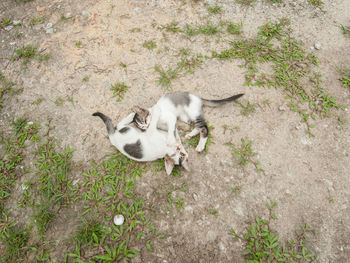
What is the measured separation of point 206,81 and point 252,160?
1.50 metres

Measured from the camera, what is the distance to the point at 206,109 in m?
3.28

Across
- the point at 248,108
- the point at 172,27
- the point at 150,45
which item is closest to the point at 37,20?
the point at 150,45

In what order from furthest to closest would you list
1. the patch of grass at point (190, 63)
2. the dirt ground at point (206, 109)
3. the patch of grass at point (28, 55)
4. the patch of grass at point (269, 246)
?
the patch of grass at point (28, 55), the patch of grass at point (190, 63), the dirt ground at point (206, 109), the patch of grass at point (269, 246)

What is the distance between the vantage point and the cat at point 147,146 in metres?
2.71

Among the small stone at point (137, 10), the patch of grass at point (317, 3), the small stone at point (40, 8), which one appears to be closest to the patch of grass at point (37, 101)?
the small stone at point (40, 8)

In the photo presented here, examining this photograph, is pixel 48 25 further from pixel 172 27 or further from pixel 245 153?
pixel 245 153

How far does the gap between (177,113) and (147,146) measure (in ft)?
2.24

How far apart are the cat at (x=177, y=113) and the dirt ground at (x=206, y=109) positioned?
230mm

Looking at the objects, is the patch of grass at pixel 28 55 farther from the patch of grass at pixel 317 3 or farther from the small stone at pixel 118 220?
the patch of grass at pixel 317 3

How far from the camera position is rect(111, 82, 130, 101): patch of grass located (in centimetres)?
345

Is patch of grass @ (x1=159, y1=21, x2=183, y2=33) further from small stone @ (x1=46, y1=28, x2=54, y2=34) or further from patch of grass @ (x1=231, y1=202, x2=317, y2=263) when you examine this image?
patch of grass @ (x1=231, y1=202, x2=317, y2=263)

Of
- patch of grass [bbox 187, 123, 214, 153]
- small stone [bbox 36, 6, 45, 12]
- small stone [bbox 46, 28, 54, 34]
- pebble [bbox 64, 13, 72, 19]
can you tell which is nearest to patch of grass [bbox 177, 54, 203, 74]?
patch of grass [bbox 187, 123, 214, 153]

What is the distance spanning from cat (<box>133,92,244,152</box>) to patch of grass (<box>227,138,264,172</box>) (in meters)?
0.48

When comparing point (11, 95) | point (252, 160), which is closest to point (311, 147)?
point (252, 160)
